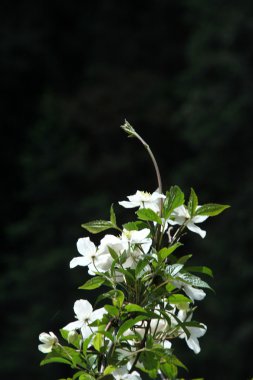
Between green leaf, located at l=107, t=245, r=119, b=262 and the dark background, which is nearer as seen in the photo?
green leaf, located at l=107, t=245, r=119, b=262

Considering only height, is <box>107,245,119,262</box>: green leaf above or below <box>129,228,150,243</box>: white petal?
below

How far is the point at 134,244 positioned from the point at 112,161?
918cm

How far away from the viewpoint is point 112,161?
9852 mm

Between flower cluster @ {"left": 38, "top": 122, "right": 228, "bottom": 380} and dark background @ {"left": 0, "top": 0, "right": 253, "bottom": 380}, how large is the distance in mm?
7350

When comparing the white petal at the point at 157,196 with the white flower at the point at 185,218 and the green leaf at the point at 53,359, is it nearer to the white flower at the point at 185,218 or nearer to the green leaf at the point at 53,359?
the white flower at the point at 185,218

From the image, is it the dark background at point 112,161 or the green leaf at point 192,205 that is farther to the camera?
the dark background at point 112,161

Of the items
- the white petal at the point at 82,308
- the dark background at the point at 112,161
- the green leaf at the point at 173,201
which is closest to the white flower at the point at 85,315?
the white petal at the point at 82,308

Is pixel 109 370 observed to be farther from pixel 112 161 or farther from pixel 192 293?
pixel 112 161

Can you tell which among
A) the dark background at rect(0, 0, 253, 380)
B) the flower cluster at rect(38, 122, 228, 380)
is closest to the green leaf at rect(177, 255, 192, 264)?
the flower cluster at rect(38, 122, 228, 380)

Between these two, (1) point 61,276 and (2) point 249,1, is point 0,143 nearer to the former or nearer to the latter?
(1) point 61,276

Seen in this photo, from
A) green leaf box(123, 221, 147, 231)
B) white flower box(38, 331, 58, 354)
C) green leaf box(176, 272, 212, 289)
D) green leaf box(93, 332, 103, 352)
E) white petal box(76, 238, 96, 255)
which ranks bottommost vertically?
white flower box(38, 331, 58, 354)

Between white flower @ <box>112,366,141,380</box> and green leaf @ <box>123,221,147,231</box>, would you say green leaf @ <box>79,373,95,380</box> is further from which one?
green leaf @ <box>123,221,147,231</box>

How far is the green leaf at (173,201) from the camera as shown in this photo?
27.1 inches

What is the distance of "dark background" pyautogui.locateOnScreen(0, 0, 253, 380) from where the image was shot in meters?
8.25
